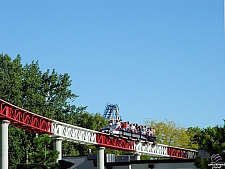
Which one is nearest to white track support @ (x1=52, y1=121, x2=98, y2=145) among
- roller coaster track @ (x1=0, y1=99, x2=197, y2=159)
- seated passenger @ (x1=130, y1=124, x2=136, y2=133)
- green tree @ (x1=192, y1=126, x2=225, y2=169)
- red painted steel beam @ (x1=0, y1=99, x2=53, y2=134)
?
roller coaster track @ (x1=0, y1=99, x2=197, y2=159)

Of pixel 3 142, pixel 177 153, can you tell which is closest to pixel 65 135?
pixel 3 142

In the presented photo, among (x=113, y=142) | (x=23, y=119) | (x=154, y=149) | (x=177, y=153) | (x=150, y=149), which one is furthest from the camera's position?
(x=177, y=153)

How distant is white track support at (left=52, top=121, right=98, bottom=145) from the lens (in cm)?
5265

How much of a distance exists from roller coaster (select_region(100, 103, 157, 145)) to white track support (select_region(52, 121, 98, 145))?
4114mm

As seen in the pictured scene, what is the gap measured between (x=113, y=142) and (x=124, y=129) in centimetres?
328

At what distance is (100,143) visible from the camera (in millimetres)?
58656

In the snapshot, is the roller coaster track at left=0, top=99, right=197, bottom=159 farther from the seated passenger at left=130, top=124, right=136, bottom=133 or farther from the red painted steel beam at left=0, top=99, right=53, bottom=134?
the seated passenger at left=130, top=124, right=136, bottom=133

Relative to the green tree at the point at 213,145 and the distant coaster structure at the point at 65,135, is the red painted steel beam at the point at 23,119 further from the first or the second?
the green tree at the point at 213,145

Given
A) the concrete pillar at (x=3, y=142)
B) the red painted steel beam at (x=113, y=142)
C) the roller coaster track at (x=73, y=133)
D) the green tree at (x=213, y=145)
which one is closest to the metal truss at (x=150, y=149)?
the roller coaster track at (x=73, y=133)

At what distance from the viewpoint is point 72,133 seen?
55031 mm

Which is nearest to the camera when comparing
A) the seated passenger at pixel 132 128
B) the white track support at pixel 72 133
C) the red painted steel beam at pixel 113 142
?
the white track support at pixel 72 133

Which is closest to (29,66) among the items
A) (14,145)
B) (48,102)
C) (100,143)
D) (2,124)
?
(48,102)

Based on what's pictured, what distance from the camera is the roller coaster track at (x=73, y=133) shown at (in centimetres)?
4741

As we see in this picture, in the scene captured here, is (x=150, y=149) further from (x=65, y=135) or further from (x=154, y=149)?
(x=65, y=135)
